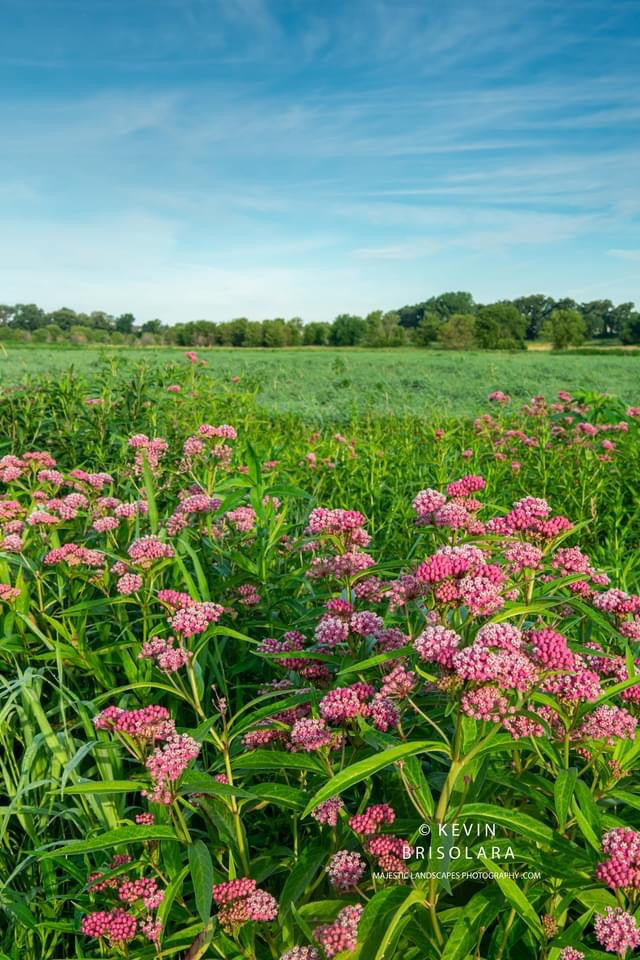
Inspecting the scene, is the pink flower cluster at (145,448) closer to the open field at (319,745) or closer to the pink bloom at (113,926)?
the open field at (319,745)

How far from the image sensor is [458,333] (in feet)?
293

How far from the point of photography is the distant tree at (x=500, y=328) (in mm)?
83500

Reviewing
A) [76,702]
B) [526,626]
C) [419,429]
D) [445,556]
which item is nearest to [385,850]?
[445,556]

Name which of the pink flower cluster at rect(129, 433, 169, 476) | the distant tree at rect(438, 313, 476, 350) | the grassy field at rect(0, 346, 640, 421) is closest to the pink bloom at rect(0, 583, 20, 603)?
the pink flower cluster at rect(129, 433, 169, 476)

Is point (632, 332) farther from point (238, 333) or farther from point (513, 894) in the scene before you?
point (513, 894)

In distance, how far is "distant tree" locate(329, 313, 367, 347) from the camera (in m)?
108

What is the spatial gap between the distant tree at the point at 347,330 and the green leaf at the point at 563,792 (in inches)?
4211

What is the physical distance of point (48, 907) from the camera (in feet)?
6.70

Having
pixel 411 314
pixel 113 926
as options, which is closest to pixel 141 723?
pixel 113 926

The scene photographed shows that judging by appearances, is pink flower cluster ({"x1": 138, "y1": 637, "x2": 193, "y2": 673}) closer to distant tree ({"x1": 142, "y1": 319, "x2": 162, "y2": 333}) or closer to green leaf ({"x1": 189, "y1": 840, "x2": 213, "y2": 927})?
green leaf ({"x1": 189, "y1": 840, "x2": 213, "y2": 927})

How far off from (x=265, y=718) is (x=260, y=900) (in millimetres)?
Result: 499

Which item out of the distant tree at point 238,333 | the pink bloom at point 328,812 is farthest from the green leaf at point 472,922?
the distant tree at point 238,333

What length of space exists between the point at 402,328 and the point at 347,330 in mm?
10324

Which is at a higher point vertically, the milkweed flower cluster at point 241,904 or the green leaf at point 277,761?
the green leaf at point 277,761
